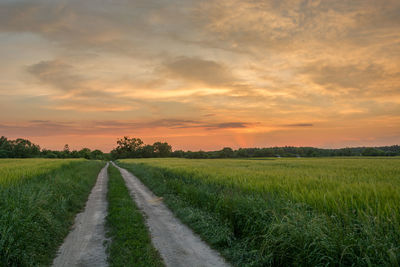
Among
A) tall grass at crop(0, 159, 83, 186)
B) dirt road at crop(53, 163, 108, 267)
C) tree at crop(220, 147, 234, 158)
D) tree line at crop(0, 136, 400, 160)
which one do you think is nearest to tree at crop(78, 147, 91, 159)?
tree line at crop(0, 136, 400, 160)

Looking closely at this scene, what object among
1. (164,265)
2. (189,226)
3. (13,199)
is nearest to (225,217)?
(189,226)

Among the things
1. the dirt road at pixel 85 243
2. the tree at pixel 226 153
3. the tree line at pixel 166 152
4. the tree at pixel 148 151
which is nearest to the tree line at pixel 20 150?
the tree line at pixel 166 152

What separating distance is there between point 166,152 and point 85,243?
13436 cm

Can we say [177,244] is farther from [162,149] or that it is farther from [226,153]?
[162,149]

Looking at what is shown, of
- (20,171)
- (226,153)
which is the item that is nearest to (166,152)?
(226,153)

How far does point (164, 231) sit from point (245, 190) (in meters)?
3.71

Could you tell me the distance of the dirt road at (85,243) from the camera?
20.1 feet

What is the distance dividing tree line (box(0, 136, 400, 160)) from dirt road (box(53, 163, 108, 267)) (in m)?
80.4

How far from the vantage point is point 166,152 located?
140 meters

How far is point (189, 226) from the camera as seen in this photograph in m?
9.00

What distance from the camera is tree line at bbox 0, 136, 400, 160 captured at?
264 ft

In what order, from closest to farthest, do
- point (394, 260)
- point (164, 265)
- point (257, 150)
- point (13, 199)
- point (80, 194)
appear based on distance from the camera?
point (394, 260)
point (164, 265)
point (13, 199)
point (80, 194)
point (257, 150)

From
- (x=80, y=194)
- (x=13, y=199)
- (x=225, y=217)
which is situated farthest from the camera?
(x=80, y=194)

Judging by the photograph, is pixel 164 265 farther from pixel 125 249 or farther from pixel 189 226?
pixel 189 226
